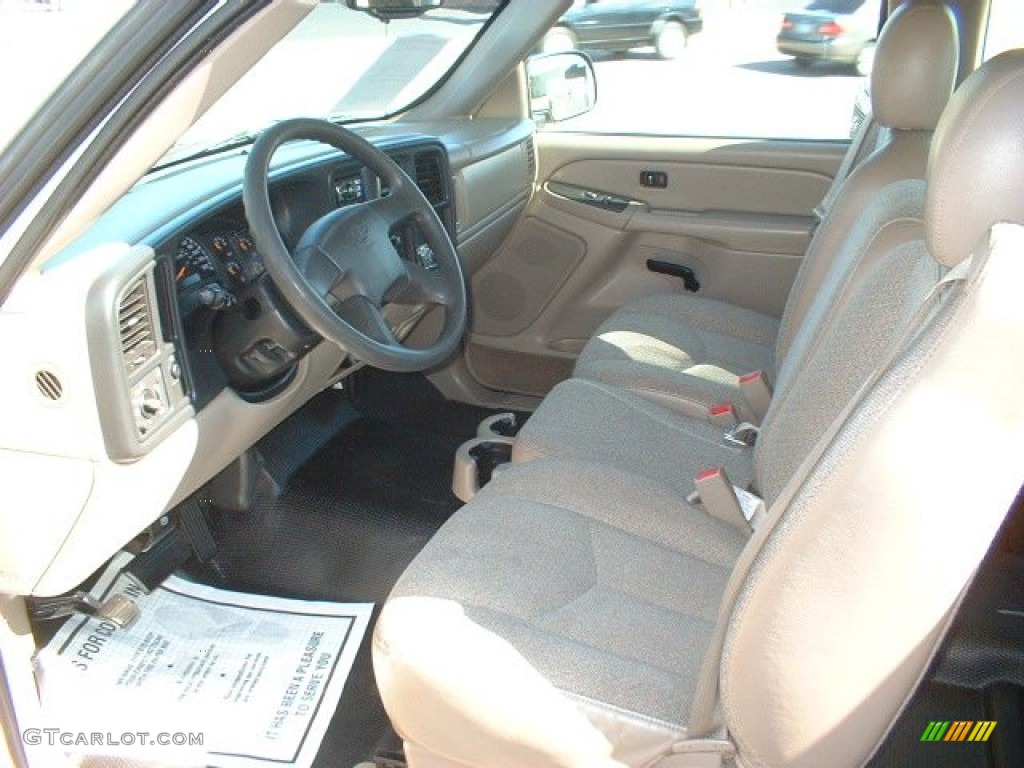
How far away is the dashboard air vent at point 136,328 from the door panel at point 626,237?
5.44 feet

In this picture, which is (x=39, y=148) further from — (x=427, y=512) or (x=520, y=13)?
(x=520, y=13)

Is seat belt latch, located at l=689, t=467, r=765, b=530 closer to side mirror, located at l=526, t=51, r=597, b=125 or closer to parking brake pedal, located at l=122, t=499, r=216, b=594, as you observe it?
parking brake pedal, located at l=122, t=499, r=216, b=594

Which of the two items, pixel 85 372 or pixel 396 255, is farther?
pixel 396 255

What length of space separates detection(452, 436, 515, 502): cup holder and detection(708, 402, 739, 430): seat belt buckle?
40 cm

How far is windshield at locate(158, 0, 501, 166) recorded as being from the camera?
6.47 ft

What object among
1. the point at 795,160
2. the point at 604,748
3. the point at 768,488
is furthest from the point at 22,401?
the point at 795,160

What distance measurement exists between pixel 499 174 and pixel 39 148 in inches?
63.4

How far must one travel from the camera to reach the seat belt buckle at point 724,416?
6.55 feet

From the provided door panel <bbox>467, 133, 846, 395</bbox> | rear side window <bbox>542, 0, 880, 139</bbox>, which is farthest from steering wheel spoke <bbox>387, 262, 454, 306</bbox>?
rear side window <bbox>542, 0, 880, 139</bbox>

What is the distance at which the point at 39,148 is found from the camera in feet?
3.58

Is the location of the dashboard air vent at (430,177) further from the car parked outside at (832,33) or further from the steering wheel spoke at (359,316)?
the car parked outside at (832,33)

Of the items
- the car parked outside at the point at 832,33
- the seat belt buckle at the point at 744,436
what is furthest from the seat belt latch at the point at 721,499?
the car parked outside at the point at 832,33

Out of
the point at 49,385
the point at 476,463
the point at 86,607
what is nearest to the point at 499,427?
the point at 476,463

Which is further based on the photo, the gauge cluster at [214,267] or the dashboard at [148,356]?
the gauge cluster at [214,267]
